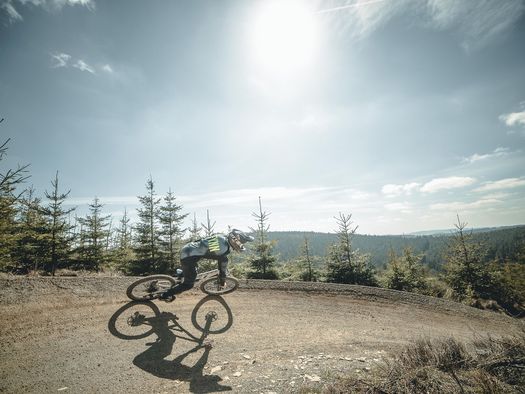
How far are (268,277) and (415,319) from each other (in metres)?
A: 9.94

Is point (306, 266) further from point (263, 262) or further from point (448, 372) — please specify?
point (448, 372)

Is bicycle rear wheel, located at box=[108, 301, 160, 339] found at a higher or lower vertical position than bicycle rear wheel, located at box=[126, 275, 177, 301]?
lower

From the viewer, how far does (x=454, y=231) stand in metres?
23.5

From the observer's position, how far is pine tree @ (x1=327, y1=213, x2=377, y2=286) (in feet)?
61.1

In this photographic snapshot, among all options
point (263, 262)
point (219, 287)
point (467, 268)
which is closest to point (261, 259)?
point (263, 262)

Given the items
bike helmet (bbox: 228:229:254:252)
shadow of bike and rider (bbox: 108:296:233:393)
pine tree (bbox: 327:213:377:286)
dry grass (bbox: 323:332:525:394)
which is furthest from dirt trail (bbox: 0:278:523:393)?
pine tree (bbox: 327:213:377:286)

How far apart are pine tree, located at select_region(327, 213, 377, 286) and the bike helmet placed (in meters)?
13.0

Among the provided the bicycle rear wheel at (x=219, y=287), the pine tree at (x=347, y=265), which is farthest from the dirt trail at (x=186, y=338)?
the pine tree at (x=347, y=265)

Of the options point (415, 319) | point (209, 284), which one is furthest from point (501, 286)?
point (209, 284)

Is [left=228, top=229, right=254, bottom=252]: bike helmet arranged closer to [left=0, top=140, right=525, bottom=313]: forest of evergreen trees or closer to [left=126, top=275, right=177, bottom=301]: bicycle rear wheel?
[left=126, top=275, right=177, bottom=301]: bicycle rear wheel

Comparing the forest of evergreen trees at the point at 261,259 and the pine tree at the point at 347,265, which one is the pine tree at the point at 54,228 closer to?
the forest of evergreen trees at the point at 261,259

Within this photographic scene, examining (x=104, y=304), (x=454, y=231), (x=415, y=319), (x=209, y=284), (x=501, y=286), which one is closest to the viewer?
(x=104, y=304)

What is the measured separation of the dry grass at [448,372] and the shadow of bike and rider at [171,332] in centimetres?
276

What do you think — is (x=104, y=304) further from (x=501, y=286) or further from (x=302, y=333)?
(x=501, y=286)
